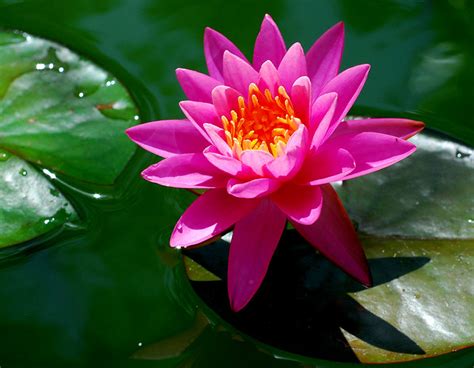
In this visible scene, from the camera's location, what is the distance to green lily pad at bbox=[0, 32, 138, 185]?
2641 millimetres

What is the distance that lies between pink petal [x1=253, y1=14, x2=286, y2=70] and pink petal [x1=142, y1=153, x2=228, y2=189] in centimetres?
40

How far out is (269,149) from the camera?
214cm

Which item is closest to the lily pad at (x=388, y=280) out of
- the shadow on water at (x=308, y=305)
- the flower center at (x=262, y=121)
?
the shadow on water at (x=308, y=305)

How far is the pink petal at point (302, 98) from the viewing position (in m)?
2.01

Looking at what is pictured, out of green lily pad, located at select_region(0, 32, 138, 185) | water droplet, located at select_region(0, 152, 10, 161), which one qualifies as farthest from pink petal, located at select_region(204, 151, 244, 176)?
water droplet, located at select_region(0, 152, 10, 161)

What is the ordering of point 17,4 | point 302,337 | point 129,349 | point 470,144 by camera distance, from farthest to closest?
point 17,4 < point 470,144 < point 129,349 < point 302,337

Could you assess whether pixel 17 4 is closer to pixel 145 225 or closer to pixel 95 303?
pixel 145 225

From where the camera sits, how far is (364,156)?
6.55 ft

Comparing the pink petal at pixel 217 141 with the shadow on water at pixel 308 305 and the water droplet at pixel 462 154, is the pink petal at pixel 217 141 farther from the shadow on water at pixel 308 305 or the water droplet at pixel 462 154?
the water droplet at pixel 462 154

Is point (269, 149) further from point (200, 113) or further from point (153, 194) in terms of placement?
point (153, 194)

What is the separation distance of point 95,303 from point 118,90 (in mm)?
920

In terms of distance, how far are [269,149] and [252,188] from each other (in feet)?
0.90

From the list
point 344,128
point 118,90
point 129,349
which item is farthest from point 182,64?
point 129,349

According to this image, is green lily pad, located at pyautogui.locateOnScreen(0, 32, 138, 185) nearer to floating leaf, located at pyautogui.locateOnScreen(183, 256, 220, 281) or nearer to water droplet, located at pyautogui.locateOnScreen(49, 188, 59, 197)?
water droplet, located at pyautogui.locateOnScreen(49, 188, 59, 197)
